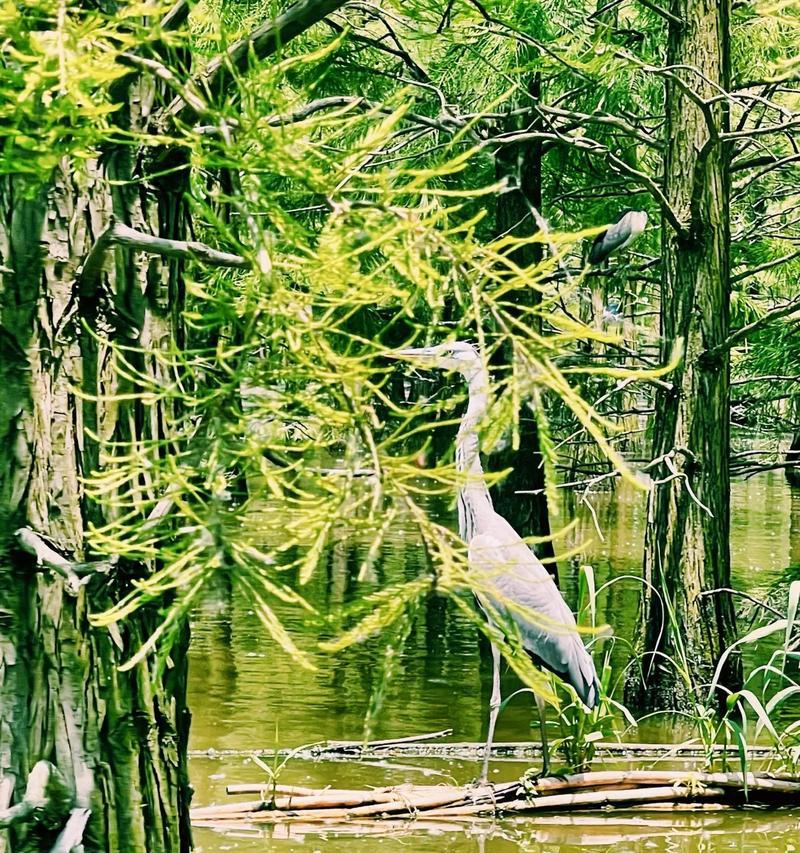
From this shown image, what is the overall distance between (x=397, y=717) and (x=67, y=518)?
4479 millimetres

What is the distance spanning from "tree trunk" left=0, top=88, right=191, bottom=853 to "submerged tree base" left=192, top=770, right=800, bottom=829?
2192mm

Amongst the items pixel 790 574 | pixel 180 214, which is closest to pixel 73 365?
pixel 180 214

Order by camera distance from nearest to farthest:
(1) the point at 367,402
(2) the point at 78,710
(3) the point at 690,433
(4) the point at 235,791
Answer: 1. (1) the point at 367,402
2. (2) the point at 78,710
3. (4) the point at 235,791
4. (3) the point at 690,433

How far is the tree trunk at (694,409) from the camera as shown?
717 cm

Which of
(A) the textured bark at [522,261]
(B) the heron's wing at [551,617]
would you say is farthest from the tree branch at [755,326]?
(A) the textured bark at [522,261]

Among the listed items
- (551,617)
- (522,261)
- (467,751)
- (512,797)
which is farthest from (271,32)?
(522,261)

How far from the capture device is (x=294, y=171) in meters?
1.91

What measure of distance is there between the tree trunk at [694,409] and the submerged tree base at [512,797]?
1959 mm

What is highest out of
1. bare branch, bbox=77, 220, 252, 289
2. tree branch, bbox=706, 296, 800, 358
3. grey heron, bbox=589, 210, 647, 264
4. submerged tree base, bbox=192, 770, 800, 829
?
grey heron, bbox=589, 210, 647, 264

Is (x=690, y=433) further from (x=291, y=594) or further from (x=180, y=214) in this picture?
(x=291, y=594)

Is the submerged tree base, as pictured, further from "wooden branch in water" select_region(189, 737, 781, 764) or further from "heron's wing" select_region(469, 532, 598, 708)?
"heron's wing" select_region(469, 532, 598, 708)

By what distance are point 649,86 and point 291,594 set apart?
26.8 feet

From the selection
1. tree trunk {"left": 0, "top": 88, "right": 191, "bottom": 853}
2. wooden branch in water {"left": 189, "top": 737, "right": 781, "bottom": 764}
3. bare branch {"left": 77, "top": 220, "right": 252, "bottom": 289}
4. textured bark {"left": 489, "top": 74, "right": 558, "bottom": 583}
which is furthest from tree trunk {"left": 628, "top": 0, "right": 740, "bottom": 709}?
bare branch {"left": 77, "top": 220, "right": 252, "bottom": 289}

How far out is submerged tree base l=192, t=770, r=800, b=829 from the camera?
4848 mm
